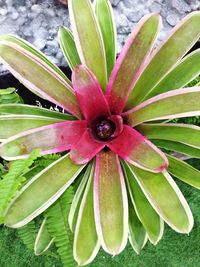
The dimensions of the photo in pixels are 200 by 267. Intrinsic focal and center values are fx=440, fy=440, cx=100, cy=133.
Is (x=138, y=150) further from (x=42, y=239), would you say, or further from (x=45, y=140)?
(x=42, y=239)

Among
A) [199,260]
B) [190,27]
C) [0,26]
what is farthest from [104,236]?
[0,26]

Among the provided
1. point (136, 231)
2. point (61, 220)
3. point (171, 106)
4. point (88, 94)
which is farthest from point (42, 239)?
point (171, 106)

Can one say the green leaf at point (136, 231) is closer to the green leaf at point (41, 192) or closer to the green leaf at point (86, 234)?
the green leaf at point (86, 234)

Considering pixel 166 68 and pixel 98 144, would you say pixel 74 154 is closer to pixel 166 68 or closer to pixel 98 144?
pixel 98 144

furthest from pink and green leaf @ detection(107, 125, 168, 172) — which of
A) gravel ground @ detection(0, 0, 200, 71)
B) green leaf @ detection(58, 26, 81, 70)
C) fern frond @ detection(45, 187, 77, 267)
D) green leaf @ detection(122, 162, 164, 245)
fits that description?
gravel ground @ detection(0, 0, 200, 71)

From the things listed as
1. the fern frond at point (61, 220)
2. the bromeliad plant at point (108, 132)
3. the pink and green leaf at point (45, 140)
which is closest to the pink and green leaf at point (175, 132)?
the bromeliad plant at point (108, 132)
